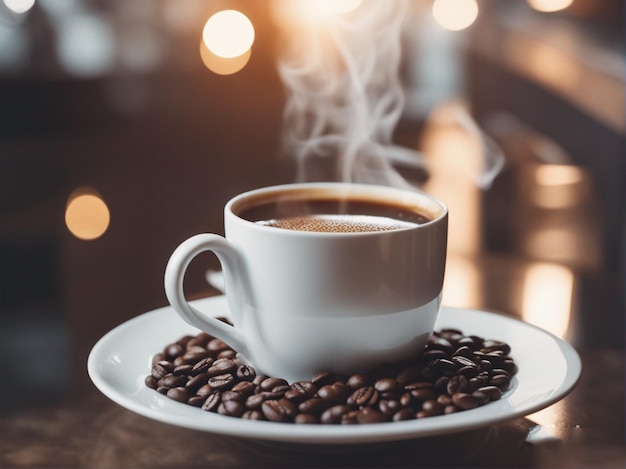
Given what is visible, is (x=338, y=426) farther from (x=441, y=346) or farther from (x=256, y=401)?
(x=441, y=346)

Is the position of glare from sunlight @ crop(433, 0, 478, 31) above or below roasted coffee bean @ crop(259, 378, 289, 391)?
above

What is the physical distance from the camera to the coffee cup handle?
2.80 feet

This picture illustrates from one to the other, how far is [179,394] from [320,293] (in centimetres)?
18

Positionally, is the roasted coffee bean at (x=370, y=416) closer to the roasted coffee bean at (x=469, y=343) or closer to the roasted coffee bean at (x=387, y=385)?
the roasted coffee bean at (x=387, y=385)

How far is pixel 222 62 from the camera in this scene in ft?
14.2

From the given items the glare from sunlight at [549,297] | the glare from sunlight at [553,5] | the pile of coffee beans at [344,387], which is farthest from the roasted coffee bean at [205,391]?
the glare from sunlight at [553,5]

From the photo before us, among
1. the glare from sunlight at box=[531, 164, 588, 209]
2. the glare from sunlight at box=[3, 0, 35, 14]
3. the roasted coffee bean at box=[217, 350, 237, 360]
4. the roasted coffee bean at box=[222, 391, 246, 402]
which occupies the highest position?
the glare from sunlight at box=[3, 0, 35, 14]

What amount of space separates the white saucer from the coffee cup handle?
9cm

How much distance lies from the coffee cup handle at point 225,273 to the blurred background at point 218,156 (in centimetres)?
21

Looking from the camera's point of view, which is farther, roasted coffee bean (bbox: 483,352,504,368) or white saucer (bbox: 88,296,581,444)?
roasted coffee bean (bbox: 483,352,504,368)

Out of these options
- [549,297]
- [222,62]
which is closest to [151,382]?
[549,297]

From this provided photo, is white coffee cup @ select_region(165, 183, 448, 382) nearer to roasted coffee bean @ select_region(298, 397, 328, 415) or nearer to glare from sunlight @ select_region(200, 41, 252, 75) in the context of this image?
roasted coffee bean @ select_region(298, 397, 328, 415)

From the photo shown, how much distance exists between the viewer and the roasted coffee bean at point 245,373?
34.5 inches

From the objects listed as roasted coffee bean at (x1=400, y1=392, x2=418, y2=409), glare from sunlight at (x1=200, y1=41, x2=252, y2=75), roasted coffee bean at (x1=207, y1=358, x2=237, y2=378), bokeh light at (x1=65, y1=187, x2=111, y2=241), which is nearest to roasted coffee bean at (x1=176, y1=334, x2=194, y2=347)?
roasted coffee bean at (x1=207, y1=358, x2=237, y2=378)
